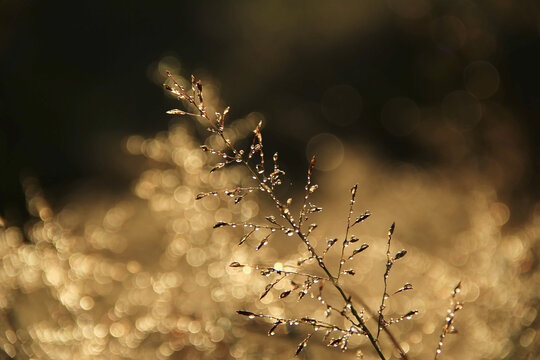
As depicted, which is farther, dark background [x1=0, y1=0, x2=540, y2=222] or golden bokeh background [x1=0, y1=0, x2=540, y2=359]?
dark background [x1=0, y1=0, x2=540, y2=222]

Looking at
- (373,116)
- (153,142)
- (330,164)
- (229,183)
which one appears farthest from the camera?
(373,116)

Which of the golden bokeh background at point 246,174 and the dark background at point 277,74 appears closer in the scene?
the golden bokeh background at point 246,174

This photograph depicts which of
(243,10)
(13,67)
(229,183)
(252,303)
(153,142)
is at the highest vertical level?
(243,10)

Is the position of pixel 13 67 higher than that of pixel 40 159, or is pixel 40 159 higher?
pixel 13 67

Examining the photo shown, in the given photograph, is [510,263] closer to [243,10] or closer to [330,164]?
[330,164]

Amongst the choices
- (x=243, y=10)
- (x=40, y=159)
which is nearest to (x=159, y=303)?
(x=40, y=159)

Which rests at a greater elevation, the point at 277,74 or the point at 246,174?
the point at 277,74

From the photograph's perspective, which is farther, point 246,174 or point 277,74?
point 277,74

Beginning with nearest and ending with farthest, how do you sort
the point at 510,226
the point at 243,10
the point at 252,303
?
the point at 252,303 < the point at 510,226 < the point at 243,10
